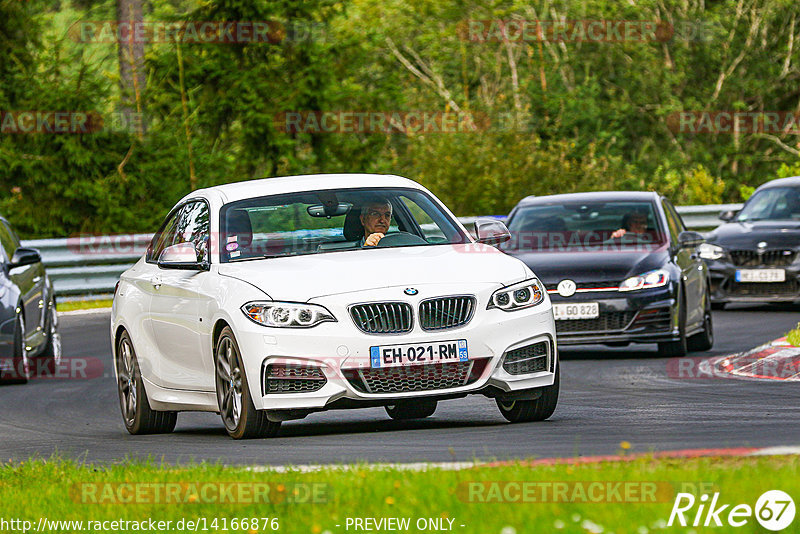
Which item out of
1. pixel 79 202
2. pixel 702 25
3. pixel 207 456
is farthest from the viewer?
pixel 702 25

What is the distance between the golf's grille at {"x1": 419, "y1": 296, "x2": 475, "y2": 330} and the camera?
9.52 m

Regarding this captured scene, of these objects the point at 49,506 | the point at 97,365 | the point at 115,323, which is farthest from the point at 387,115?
the point at 49,506

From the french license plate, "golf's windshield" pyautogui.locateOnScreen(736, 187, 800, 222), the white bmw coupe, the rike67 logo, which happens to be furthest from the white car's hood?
"golf's windshield" pyautogui.locateOnScreen(736, 187, 800, 222)

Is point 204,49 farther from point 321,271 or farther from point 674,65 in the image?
point 321,271

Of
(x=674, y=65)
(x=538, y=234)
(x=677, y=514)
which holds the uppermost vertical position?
(x=677, y=514)

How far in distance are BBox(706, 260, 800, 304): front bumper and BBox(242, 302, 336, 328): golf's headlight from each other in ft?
39.8

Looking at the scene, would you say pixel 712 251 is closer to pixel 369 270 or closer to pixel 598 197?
pixel 598 197

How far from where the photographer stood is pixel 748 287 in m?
20.9

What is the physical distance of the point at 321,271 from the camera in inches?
384

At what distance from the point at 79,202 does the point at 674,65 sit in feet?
65.7

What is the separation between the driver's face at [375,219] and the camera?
10.8 metres

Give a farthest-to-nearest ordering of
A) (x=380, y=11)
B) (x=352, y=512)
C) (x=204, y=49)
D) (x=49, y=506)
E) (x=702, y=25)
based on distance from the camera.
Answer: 1. (x=380, y=11)
2. (x=702, y=25)
3. (x=204, y=49)
4. (x=49, y=506)
5. (x=352, y=512)
